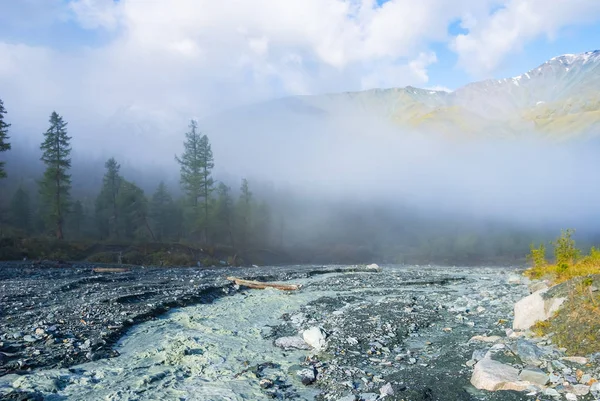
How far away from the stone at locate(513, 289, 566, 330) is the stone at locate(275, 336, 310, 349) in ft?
26.2

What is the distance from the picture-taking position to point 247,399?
368 inches

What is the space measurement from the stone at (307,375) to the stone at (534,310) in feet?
27.3

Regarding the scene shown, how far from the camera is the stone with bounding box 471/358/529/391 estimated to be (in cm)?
892

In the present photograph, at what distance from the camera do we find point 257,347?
44.1 ft

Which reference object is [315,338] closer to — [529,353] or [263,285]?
[529,353]

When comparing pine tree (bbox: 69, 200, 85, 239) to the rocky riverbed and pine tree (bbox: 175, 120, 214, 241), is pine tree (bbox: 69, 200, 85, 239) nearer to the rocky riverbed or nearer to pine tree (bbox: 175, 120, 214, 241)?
pine tree (bbox: 175, 120, 214, 241)

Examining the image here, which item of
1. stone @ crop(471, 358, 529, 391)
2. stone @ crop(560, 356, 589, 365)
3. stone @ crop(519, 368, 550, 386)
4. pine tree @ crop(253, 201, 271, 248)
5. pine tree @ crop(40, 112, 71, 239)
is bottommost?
stone @ crop(471, 358, 529, 391)

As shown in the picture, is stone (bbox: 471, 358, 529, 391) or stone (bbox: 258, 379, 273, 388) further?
stone (bbox: 258, 379, 273, 388)

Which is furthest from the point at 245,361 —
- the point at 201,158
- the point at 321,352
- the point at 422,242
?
the point at 422,242

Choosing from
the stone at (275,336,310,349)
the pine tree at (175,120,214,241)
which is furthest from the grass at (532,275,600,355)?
the pine tree at (175,120,214,241)

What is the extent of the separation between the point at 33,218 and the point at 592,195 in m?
184

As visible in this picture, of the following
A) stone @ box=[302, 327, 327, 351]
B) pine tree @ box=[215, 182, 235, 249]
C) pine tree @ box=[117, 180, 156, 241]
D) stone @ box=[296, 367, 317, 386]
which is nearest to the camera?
stone @ box=[296, 367, 317, 386]

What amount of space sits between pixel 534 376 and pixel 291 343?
7584mm

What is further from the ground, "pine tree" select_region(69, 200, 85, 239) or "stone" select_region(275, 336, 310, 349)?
"pine tree" select_region(69, 200, 85, 239)
